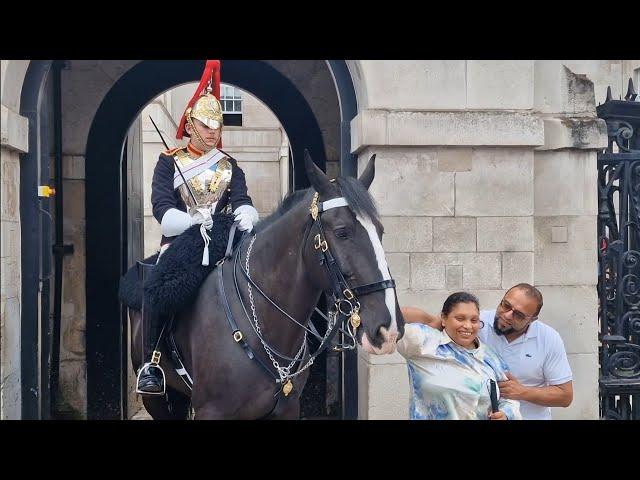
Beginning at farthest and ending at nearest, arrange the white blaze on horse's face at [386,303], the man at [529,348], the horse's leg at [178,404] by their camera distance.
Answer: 1. the horse's leg at [178,404]
2. the man at [529,348]
3. the white blaze on horse's face at [386,303]

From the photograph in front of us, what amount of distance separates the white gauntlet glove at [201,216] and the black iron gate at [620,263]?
333 cm

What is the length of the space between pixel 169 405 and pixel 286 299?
1.63 m

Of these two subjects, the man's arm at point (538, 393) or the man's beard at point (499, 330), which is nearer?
the man's arm at point (538, 393)

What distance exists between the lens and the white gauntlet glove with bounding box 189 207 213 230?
476 centimetres

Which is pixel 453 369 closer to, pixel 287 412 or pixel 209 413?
pixel 287 412

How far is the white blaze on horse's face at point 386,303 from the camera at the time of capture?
3.69 metres

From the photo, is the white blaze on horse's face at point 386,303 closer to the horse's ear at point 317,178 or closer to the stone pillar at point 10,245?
the horse's ear at point 317,178

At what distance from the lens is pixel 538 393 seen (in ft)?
14.2

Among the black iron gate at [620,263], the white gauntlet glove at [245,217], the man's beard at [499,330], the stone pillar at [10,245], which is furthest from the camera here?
the black iron gate at [620,263]

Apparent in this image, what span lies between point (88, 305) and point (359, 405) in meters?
3.67

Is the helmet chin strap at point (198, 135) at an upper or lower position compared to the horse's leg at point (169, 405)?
upper

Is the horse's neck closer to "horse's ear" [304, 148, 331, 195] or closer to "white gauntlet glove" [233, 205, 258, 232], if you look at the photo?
"horse's ear" [304, 148, 331, 195]

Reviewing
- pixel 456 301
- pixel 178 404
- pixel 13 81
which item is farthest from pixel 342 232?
pixel 13 81

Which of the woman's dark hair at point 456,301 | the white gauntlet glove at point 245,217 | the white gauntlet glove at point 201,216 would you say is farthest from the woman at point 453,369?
the white gauntlet glove at point 201,216
